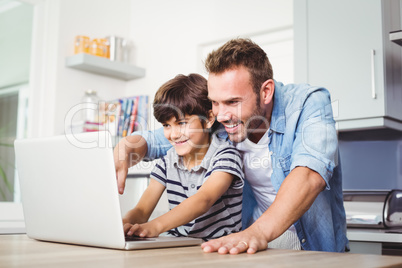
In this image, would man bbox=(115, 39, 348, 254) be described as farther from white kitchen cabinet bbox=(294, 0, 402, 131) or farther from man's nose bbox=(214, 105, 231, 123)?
white kitchen cabinet bbox=(294, 0, 402, 131)

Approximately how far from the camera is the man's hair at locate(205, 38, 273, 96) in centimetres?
133

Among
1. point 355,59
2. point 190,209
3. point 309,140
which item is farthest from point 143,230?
point 355,59

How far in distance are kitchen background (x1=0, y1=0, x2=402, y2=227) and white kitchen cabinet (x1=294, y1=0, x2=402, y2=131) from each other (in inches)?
12.2

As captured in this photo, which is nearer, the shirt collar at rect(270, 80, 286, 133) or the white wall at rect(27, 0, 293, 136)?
the shirt collar at rect(270, 80, 286, 133)

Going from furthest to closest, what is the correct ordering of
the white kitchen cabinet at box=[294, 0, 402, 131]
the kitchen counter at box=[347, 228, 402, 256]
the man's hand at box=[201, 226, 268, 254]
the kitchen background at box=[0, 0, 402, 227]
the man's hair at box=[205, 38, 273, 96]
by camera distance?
1. the kitchen background at box=[0, 0, 402, 227]
2. the white kitchen cabinet at box=[294, 0, 402, 131]
3. the kitchen counter at box=[347, 228, 402, 256]
4. the man's hair at box=[205, 38, 273, 96]
5. the man's hand at box=[201, 226, 268, 254]

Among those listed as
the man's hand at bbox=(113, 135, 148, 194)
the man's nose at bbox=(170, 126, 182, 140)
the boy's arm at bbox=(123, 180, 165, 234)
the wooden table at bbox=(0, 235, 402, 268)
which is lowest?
the wooden table at bbox=(0, 235, 402, 268)

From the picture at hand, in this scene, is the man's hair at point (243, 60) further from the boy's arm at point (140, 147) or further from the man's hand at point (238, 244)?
the man's hand at point (238, 244)

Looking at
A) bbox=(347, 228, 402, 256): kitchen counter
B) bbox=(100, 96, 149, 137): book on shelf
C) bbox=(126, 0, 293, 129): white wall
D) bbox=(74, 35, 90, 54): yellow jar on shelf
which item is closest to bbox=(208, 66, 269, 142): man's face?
bbox=(347, 228, 402, 256): kitchen counter

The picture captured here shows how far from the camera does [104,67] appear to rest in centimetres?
306

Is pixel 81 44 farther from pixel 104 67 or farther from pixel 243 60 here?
pixel 243 60

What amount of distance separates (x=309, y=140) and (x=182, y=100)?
0.43 meters

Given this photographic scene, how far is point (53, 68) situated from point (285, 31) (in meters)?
1.50

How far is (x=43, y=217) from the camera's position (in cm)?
100

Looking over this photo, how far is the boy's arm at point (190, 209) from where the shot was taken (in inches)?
40.1
